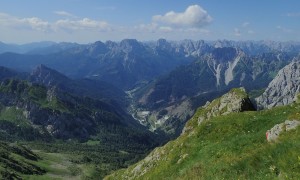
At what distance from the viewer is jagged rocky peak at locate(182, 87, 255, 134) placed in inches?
3059

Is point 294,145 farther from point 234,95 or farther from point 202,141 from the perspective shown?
point 234,95

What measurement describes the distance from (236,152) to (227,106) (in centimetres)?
4383

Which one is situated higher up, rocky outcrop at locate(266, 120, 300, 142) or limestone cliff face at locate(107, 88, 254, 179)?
rocky outcrop at locate(266, 120, 300, 142)

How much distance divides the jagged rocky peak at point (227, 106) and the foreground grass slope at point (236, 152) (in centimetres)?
33

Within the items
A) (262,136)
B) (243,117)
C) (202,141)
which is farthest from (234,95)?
(262,136)

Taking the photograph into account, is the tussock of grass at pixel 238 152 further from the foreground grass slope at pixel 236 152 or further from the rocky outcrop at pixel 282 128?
the rocky outcrop at pixel 282 128

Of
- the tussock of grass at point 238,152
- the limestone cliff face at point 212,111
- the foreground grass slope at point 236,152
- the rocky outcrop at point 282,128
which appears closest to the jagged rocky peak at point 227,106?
the limestone cliff face at point 212,111

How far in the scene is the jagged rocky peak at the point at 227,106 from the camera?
7769 centimetres

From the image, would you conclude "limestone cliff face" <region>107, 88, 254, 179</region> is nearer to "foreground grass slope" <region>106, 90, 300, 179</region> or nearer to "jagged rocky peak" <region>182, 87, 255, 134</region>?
"jagged rocky peak" <region>182, 87, 255, 134</region>

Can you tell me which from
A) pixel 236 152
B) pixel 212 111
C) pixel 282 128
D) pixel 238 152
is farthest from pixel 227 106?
pixel 238 152

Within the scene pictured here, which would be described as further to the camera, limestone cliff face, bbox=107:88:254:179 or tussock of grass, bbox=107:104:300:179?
limestone cliff face, bbox=107:88:254:179

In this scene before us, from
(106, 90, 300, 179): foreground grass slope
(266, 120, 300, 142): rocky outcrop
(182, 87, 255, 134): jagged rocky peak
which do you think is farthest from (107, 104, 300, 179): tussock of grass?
(182, 87, 255, 134): jagged rocky peak

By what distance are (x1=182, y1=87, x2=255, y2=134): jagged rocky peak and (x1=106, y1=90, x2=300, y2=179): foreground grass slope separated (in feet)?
1.07

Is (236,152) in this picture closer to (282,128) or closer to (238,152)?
(238,152)
